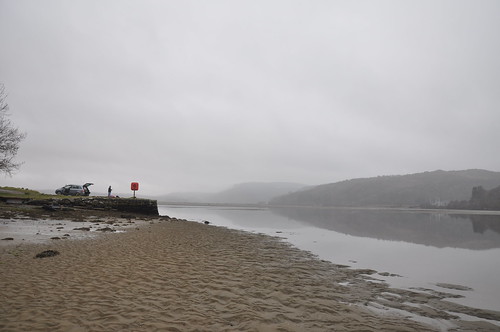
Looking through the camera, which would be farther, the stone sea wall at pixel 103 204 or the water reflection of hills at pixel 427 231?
the stone sea wall at pixel 103 204

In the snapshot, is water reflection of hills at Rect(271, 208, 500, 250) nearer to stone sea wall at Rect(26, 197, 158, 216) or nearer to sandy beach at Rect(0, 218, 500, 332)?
sandy beach at Rect(0, 218, 500, 332)

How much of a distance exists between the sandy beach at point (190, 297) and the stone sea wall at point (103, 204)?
2546 centimetres

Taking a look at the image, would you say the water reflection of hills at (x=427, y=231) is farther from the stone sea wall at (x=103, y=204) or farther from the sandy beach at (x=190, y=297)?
the stone sea wall at (x=103, y=204)

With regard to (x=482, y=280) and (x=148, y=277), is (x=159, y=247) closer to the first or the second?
(x=148, y=277)

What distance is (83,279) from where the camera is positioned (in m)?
9.98

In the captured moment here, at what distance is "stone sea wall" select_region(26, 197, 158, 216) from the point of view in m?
36.1

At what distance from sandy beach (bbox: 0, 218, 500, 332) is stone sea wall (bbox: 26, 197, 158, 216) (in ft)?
83.5

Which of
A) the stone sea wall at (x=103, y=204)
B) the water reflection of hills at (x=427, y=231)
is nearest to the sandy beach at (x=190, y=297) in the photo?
the water reflection of hills at (x=427, y=231)

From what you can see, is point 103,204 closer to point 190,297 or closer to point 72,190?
point 72,190

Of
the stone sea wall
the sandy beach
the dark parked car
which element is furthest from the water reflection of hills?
the dark parked car

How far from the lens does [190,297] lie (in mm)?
9273

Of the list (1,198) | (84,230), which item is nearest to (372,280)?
(84,230)

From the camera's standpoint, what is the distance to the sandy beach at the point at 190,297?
721 centimetres

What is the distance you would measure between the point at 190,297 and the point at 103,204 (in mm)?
39637
